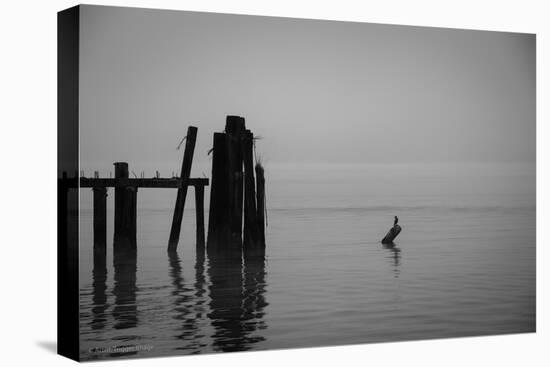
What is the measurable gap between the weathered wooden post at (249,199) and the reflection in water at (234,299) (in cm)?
16

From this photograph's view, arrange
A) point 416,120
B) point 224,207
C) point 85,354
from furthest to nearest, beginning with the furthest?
point 416,120 → point 224,207 → point 85,354

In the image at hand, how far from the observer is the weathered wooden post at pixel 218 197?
42.8 feet

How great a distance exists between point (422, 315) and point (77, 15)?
15.3 feet

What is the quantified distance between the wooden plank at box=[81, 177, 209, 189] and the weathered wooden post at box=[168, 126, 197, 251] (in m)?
0.05

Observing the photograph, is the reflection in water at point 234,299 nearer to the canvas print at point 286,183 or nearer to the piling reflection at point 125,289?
the canvas print at point 286,183

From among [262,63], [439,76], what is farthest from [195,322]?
[439,76]

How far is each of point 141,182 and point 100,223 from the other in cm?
58

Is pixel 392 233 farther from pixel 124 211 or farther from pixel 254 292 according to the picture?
pixel 124 211

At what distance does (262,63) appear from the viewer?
13281mm

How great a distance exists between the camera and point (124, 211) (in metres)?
12.8

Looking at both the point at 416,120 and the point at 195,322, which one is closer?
the point at 195,322

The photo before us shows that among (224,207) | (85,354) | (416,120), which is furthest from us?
(416,120)

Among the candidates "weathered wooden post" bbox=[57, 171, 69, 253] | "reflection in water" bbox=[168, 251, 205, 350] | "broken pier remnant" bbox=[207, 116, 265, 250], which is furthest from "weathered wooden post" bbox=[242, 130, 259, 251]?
"weathered wooden post" bbox=[57, 171, 69, 253]

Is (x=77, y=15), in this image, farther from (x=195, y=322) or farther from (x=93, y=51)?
(x=195, y=322)
